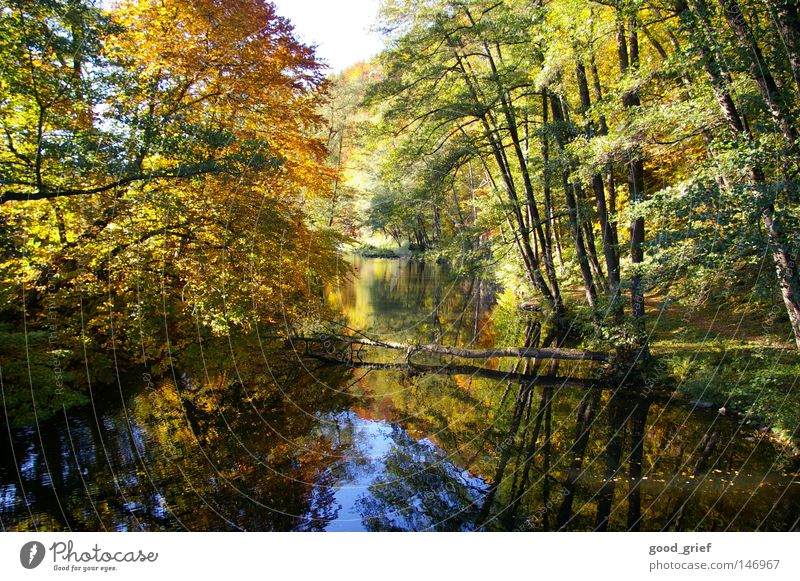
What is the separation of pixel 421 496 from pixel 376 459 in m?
1.26

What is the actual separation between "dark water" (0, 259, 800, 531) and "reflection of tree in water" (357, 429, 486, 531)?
28 mm

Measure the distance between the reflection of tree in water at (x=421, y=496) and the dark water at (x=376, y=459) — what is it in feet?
0.09

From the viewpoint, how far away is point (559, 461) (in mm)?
7094

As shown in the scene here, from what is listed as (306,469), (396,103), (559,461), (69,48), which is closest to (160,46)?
(69,48)

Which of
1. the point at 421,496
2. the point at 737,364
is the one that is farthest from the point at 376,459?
the point at 737,364

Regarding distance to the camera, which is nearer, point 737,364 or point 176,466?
point 176,466

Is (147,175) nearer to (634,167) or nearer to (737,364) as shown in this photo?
(634,167)

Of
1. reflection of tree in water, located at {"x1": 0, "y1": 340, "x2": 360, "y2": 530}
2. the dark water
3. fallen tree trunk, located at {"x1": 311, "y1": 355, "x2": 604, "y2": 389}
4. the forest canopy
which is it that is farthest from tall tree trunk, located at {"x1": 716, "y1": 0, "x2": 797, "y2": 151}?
reflection of tree in water, located at {"x1": 0, "y1": 340, "x2": 360, "y2": 530}

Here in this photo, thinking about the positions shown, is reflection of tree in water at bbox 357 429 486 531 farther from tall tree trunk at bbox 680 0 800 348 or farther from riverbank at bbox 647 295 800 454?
tall tree trunk at bbox 680 0 800 348

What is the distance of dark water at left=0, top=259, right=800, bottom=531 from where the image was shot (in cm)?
563

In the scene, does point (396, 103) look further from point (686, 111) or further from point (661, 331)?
point (661, 331)

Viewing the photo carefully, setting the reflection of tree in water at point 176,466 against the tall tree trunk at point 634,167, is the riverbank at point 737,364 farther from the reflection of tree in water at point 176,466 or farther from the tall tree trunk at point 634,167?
the reflection of tree in water at point 176,466

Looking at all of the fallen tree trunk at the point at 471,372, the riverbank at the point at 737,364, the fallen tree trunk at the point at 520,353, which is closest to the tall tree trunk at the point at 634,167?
the riverbank at the point at 737,364

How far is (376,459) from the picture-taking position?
752 cm
